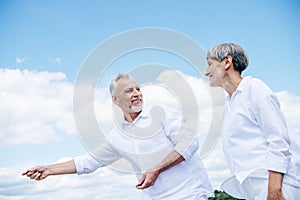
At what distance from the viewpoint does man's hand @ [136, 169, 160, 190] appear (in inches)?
125

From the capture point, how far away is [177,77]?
3879 millimetres

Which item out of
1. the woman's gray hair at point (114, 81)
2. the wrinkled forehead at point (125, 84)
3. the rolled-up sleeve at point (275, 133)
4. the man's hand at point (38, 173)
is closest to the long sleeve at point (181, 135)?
the wrinkled forehead at point (125, 84)

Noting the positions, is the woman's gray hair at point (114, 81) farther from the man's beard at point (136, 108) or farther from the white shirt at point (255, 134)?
the white shirt at point (255, 134)

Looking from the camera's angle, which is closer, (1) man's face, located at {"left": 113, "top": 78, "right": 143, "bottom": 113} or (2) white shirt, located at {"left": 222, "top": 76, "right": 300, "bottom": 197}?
(2) white shirt, located at {"left": 222, "top": 76, "right": 300, "bottom": 197}

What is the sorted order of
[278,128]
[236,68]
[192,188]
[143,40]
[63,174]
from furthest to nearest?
[143,40], [63,174], [192,188], [236,68], [278,128]

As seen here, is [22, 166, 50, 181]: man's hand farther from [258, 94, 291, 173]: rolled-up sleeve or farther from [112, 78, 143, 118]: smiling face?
[258, 94, 291, 173]: rolled-up sleeve

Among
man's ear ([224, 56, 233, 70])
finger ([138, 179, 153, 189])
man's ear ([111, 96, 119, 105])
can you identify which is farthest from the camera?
man's ear ([111, 96, 119, 105])

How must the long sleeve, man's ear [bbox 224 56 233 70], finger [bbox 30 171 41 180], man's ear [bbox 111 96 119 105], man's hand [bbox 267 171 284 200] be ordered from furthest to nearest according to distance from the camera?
1. man's ear [bbox 111 96 119 105]
2. finger [bbox 30 171 41 180]
3. the long sleeve
4. man's ear [bbox 224 56 233 70]
5. man's hand [bbox 267 171 284 200]

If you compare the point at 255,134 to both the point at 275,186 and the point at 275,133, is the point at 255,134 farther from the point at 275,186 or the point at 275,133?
the point at 275,186

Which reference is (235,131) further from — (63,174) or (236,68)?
(63,174)

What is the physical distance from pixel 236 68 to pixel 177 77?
96 centimetres

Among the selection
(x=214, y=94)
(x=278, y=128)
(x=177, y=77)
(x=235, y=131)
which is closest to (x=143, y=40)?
(x=177, y=77)

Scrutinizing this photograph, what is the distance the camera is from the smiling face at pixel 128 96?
11.9ft

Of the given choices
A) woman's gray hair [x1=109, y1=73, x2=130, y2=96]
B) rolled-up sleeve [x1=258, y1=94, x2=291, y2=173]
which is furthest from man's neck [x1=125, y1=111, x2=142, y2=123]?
rolled-up sleeve [x1=258, y1=94, x2=291, y2=173]
